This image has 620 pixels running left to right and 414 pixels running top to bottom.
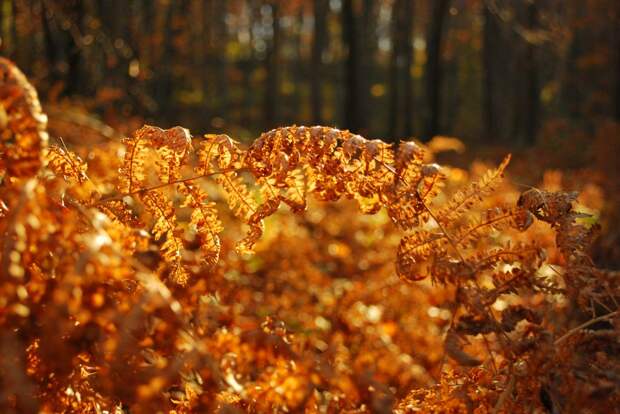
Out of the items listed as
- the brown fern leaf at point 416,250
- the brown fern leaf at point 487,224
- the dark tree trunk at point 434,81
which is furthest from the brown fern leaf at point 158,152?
the dark tree trunk at point 434,81

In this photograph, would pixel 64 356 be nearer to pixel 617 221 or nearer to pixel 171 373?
pixel 171 373

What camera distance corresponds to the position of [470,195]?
188cm

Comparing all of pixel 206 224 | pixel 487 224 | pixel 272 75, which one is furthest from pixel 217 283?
pixel 272 75

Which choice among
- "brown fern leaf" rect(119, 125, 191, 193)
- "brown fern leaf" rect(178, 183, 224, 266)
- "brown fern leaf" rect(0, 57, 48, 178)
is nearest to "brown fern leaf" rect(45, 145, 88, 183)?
"brown fern leaf" rect(119, 125, 191, 193)

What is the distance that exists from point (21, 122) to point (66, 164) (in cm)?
59

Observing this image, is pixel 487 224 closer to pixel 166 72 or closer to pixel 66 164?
pixel 66 164

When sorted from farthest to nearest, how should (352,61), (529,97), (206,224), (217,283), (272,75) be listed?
1. (272,75)
2. (529,97)
3. (352,61)
4. (217,283)
5. (206,224)

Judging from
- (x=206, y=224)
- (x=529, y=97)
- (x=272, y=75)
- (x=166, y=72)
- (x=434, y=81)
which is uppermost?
(x=206, y=224)

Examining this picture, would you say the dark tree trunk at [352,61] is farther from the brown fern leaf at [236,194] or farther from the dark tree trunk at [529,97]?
the brown fern leaf at [236,194]

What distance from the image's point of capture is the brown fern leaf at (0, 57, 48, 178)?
1.36 m

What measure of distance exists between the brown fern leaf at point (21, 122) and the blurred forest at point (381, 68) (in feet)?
41.7

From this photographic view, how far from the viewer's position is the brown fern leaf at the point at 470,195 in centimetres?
185

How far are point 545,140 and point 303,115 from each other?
69.4ft

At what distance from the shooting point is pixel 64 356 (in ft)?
4.20
